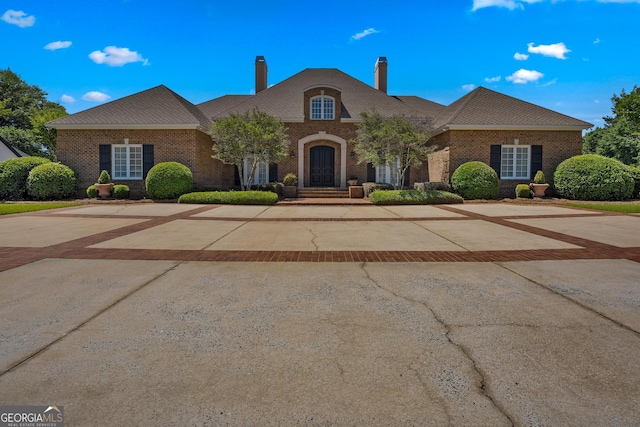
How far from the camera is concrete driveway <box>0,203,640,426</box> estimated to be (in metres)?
2.09

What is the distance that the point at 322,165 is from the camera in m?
22.5

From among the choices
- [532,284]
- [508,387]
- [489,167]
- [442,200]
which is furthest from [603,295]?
[489,167]

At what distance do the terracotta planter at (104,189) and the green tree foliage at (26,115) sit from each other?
23139mm

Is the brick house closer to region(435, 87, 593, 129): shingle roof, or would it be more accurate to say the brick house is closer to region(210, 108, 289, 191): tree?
region(435, 87, 593, 129): shingle roof

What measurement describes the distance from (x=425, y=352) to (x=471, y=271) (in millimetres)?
2666

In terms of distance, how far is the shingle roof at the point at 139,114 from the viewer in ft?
62.2

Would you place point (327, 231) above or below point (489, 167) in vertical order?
below

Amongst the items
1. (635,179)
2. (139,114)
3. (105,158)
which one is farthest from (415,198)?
(105,158)

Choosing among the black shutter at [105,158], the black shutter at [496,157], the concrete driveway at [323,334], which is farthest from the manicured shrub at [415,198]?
the black shutter at [105,158]

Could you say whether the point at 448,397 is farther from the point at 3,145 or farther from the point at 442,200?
the point at 3,145

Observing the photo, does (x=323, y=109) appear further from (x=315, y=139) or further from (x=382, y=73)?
(x=382, y=73)

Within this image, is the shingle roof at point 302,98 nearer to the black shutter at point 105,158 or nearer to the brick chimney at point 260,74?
the brick chimney at point 260,74

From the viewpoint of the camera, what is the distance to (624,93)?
770 inches

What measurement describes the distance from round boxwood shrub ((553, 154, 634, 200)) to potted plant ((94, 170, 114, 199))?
73.1 feet
